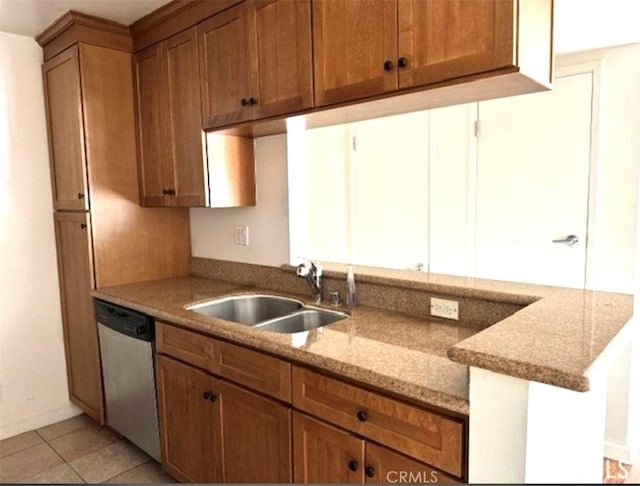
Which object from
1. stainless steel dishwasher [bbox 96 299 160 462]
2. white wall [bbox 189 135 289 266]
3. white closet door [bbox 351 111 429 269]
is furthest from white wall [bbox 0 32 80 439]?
white closet door [bbox 351 111 429 269]

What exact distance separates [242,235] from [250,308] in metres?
0.48

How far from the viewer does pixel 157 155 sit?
8.54 ft

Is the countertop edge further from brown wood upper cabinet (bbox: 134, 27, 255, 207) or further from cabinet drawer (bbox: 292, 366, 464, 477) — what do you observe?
brown wood upper cabinet (bbox: 134, 27, 255, 207)

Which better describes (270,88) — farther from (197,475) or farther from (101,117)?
(197,475)

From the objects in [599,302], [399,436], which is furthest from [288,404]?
[599,302]

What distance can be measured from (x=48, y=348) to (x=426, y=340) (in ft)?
8.19

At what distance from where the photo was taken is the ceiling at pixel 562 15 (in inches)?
86.0

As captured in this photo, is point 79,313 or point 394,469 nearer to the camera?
point 394,469

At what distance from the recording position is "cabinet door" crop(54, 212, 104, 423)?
2.63 m

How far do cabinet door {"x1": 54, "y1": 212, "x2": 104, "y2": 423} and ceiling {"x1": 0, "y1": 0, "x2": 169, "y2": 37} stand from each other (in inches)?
42.1

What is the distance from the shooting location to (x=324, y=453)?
1463mm

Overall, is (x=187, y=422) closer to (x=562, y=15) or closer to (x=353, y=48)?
(x=353, y=48)

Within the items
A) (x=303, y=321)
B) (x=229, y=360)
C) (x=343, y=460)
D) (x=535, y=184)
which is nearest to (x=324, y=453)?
(x=343, y=460)

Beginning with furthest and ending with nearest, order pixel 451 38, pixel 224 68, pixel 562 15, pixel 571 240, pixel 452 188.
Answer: pixel 452 188
pixel 571 240
pixel 562 15
pixel 224 68
pixel 451 38
